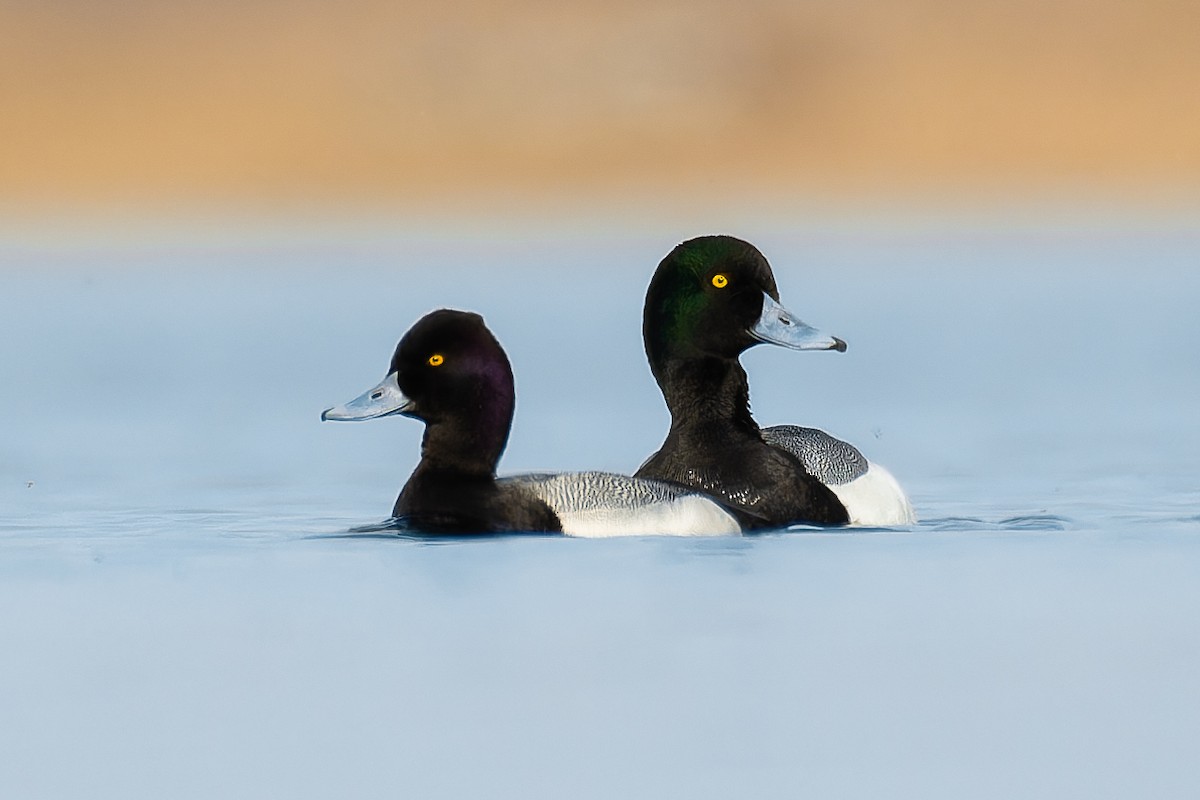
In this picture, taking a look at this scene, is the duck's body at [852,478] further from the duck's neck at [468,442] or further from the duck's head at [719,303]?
the duck's neck at [468,442]

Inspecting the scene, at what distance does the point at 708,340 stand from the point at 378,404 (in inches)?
54.9

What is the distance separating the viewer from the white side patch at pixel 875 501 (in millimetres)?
9180

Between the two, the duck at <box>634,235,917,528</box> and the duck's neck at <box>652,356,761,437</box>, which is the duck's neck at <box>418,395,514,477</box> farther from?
the duck's neck at <box>652,356,761,437</box>

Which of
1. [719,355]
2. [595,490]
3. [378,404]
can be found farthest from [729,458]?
[378,404]

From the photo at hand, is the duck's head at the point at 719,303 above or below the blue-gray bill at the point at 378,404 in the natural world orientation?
above

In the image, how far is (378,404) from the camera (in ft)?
29.0

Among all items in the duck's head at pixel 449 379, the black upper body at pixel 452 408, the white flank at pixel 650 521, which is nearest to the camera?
the white flank at pixel 650 521

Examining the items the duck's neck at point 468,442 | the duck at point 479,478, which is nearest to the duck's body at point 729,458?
the duck at point 479,478

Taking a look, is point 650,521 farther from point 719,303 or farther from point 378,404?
point 719,303

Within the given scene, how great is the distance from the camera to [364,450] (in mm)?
12461

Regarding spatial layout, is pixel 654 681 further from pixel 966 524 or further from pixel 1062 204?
pixel 1062 204

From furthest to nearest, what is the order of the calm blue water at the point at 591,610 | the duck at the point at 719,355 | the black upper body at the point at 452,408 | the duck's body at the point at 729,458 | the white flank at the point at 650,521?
1. the duck at the point at 719,355
2. the duck's body at the point at 729,458
3. the black upper body at the point at 452,408
4. the white flank at the point at 650,521
5. the calm blue water at the point at 591,610

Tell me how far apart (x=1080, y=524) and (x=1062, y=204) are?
954 inches

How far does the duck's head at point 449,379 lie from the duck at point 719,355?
81 centimetres
